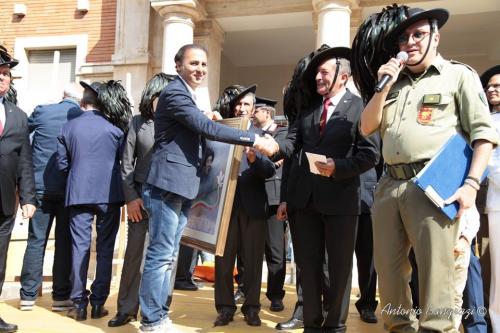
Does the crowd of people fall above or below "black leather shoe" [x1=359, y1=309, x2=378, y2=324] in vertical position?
above

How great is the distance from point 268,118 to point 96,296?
2307 mm

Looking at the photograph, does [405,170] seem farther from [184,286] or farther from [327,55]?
[184,286]

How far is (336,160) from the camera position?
10.4 ft

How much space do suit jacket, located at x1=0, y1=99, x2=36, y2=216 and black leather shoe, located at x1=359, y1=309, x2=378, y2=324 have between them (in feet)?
9.38

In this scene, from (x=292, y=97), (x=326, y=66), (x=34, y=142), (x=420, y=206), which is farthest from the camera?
(x=34, y=142)

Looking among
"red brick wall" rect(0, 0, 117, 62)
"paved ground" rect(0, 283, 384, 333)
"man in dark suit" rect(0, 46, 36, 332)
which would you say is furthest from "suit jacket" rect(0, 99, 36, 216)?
"red brick wall" rect(0, 0, 117, 62)

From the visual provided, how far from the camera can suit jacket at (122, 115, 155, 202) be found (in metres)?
3.91

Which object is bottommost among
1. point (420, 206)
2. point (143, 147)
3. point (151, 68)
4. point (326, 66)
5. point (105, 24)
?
point (420, 206)

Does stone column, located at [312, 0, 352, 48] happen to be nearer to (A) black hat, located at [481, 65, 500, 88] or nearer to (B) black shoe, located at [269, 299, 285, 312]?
(A) black hat, located at [481, 65, 500, 88]

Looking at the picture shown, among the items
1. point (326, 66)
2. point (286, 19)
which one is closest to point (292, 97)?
point (326, 66)

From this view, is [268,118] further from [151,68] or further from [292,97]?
[151,68]

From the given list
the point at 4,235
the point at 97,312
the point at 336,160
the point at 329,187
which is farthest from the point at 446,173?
the point at 4,235

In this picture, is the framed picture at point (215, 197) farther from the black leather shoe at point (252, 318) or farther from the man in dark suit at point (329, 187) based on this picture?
the black leather shoe at point (252, 318)

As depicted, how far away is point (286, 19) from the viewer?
1017 centimetres
